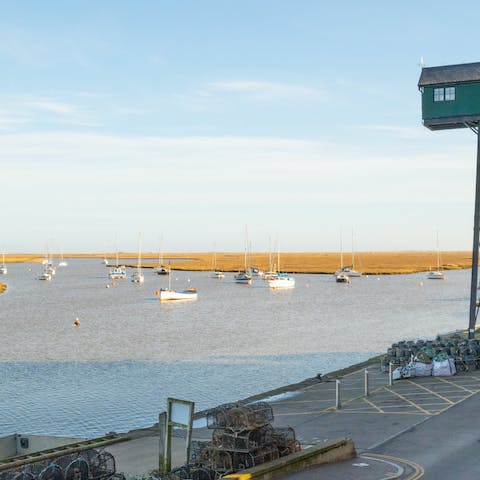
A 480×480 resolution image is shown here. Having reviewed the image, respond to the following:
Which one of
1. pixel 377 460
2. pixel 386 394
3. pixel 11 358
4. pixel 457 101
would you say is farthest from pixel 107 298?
pixel 377 460

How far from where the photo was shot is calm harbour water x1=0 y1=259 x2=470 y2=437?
153ft

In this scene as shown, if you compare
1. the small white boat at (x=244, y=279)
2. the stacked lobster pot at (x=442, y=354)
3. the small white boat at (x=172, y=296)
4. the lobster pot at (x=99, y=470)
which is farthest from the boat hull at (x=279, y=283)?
the lobster pot at (x=99, y=470)

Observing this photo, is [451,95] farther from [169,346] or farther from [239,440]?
[169,346]

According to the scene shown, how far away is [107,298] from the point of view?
505 ft

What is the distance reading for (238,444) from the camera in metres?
20.5

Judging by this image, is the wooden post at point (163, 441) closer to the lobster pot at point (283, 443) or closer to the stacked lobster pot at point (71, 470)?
the stacked lobster pot at point (71, 470)

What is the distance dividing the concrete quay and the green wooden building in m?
18.8

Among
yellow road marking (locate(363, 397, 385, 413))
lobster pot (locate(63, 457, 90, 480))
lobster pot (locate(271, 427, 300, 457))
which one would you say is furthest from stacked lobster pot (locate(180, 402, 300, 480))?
yellow road marking (locate(363, 397, 385, 413))

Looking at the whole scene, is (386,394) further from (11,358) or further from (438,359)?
(11,358)

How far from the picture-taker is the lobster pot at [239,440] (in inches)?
806

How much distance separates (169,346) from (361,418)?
48843 millimetres

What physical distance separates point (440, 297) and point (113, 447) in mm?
132073

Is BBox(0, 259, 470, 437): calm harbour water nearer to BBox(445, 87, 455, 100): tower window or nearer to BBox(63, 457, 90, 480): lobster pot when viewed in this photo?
BBox(63, 457, 90, 480): lobster pot

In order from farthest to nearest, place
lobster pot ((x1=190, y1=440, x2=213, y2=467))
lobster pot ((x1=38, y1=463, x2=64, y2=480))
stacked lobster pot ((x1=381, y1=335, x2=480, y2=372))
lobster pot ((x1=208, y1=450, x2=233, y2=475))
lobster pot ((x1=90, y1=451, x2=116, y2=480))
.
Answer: stacked lobster pot ((x1=381, y1=335, x2=480, y2=372)) < lobster pot ((x1=190, y1=440, x2=213, y2=467)) < lobster pot ((x1=208, y1=450, x2=233, y2=475)) < lobster pot ((x1=90, y1=451, x2=116, y2=480)) < lobster pot ((x1=38, y1=463, x2=64, y2=480))
